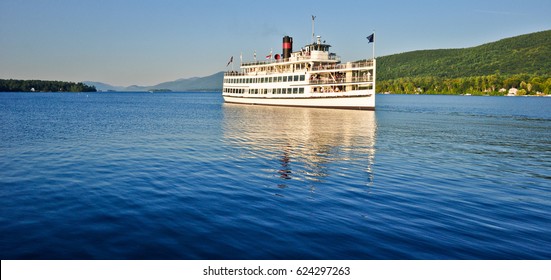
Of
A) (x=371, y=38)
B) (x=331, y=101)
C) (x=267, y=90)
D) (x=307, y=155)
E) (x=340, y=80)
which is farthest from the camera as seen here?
(x=267, y=90)

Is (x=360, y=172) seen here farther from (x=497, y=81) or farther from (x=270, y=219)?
(x=497, y=81)

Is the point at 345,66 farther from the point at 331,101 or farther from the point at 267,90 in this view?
Result: the point at 267,90

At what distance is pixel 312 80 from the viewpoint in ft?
247

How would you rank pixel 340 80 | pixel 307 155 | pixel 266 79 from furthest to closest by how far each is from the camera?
1. pixel 266 79
2. pixel 340 80
3. pixel 307 155

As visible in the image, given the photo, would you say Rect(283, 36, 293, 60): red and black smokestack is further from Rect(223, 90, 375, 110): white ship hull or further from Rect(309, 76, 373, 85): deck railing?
Rect(309, 76, 373, 85): deck railing

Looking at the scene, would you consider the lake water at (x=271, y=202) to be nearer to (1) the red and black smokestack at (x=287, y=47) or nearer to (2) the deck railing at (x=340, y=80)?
(2) the deck railing at (x=340, y=80)

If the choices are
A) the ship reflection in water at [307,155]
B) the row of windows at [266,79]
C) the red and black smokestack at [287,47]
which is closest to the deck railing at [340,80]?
the row of windows at [266,79]

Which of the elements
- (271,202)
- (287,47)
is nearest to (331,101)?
(287,47)

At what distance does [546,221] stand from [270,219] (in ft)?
26.7

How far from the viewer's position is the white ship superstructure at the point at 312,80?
69.4 meters

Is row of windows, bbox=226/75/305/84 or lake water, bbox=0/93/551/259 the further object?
row of windows, bbox=226/75/305/84

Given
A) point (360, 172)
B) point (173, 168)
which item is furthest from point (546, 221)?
point (173, 168)

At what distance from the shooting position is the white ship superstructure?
2731 inches

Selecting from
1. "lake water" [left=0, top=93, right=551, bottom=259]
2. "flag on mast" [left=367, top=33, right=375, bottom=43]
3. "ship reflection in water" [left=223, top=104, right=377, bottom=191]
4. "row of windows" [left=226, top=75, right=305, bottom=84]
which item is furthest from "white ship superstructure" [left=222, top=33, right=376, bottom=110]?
"lake water" [left=0, top=93, right=551, bottom=259]
